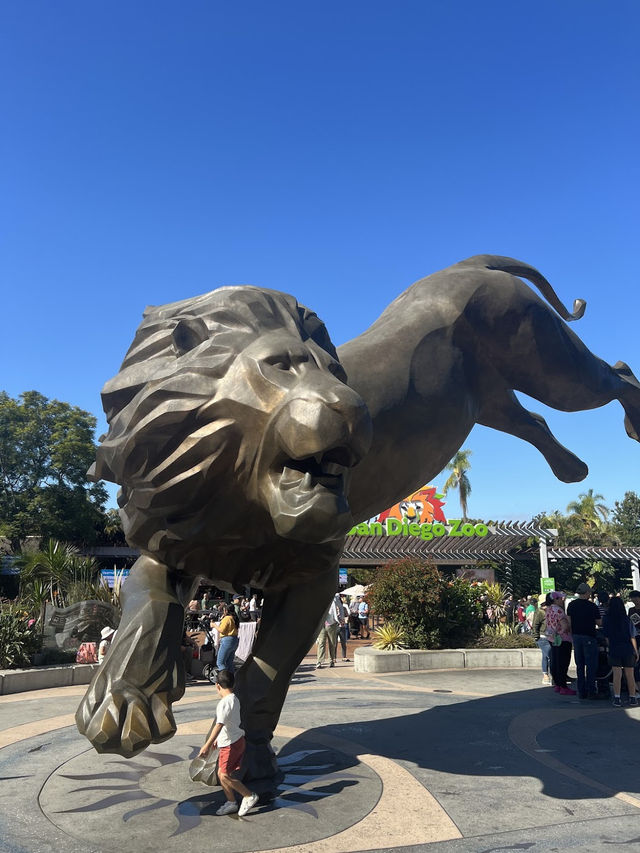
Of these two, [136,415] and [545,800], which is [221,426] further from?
[545,800]

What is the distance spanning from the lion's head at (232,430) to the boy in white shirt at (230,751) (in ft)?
3.44

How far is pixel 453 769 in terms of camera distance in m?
4.66

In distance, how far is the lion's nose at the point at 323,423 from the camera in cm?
287

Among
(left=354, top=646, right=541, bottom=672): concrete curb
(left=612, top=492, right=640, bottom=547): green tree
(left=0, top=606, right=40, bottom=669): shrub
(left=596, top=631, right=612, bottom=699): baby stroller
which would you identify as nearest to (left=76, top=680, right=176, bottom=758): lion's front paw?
(left=596, top=631, right=612, bottom=699): baby stroller

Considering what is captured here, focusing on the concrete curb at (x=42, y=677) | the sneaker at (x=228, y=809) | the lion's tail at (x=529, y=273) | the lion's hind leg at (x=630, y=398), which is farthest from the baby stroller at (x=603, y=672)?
the concrete curb at (x=42, y=677)

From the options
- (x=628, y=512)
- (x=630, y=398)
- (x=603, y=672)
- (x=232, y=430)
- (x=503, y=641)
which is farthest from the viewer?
(x=628, y=512)

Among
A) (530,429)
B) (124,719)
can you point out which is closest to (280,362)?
(124,719)

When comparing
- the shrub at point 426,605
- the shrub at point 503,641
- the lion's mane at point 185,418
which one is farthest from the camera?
the shrub at point 503,641

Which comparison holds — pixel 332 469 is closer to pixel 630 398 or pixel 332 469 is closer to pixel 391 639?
pixel 630 398

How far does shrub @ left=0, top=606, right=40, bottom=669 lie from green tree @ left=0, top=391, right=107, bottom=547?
916 inches

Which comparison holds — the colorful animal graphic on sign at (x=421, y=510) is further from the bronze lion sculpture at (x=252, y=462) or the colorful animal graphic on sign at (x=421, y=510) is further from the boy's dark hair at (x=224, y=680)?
the boy's dark hair at (x=224, y=680)

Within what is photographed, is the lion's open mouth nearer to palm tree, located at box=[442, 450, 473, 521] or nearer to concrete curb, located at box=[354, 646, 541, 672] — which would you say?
Result: concrete curb, located at box=[354, 646, 541, 672]

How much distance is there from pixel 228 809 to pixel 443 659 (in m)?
7.31

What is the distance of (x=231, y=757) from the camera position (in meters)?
3.85
